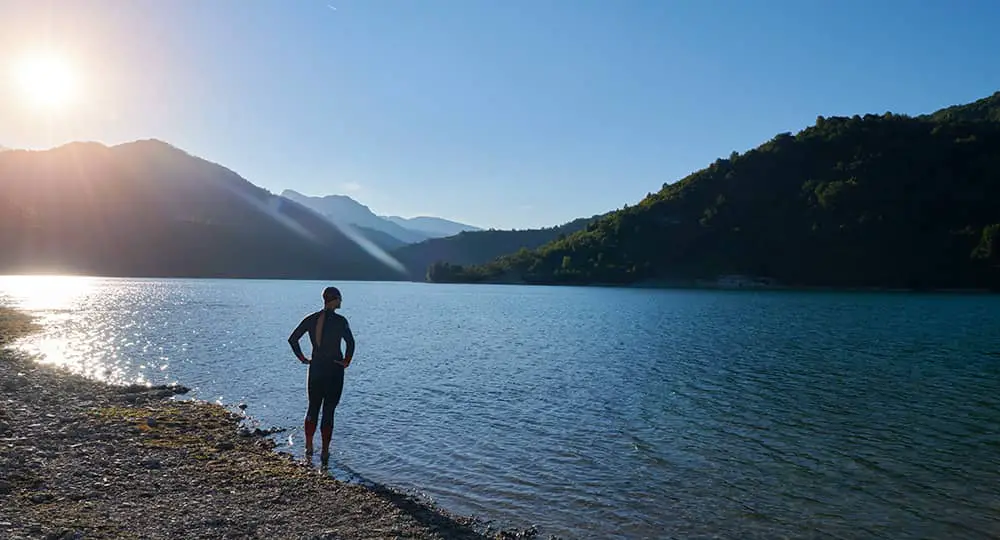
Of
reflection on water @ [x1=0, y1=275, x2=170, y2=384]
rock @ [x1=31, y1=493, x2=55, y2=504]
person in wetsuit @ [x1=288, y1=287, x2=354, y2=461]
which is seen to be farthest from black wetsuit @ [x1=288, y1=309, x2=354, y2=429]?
reflection on water @ [x1=0, y1=275, x2=170, y2=384]

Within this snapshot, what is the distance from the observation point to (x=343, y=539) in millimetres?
8328

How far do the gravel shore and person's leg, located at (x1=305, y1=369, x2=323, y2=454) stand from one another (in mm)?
561

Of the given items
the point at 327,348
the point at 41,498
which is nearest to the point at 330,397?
the point at 327,348

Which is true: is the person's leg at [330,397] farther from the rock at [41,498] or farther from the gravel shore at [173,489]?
the rock at [41,498]

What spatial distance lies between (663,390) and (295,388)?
13306 mm

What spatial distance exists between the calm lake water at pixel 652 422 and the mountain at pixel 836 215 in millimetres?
104552

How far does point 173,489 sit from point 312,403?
9.61 feet

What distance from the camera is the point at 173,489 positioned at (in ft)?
32.9

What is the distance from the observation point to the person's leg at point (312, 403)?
1194 centimetres

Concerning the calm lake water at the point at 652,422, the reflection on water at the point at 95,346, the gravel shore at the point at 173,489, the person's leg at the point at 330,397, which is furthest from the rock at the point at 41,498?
the reflection on water at the point at 95,346

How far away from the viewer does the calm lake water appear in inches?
432

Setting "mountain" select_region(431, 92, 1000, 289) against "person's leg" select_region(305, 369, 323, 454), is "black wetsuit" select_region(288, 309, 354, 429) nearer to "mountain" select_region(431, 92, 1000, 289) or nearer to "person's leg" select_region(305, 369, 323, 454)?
"person's leg" select_region(305, 369, 323, 454)

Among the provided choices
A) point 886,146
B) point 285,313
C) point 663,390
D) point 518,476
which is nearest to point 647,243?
point 886,146

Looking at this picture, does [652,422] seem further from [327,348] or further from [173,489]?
[173,489]
